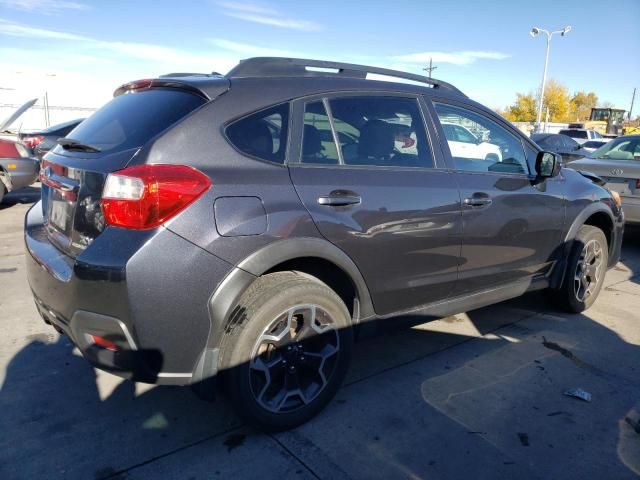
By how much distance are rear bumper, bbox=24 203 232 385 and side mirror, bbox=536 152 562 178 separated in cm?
271

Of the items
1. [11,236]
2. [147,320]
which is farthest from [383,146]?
[11,236]

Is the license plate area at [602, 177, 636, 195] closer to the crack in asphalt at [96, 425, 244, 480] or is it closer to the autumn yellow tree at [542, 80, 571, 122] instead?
the crack in asphalt at [96, 425, 244, 480]

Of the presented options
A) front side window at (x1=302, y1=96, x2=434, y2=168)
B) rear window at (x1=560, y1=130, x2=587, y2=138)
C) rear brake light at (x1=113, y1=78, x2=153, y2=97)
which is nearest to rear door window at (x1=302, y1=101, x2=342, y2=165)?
front side window at (x1=302, y1=96, x2=434, y2=168)

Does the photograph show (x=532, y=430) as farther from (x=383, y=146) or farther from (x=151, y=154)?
(x=151, y=154)

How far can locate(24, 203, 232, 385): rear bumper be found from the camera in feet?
7.28

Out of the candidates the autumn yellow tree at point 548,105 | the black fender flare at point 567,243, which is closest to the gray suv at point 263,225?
the black fender flare at point 567,243

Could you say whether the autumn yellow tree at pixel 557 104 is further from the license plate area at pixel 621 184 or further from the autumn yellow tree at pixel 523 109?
the license plate area at pixel 621 184

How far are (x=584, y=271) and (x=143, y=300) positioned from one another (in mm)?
3912

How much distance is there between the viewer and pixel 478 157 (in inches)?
145

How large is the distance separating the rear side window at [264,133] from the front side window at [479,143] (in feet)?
4.06

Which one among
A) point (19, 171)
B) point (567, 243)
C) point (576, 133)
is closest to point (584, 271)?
point (567, 243)

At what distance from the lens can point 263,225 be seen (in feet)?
8.13

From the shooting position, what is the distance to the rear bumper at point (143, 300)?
2.22 m

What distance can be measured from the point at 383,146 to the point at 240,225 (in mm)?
1161
